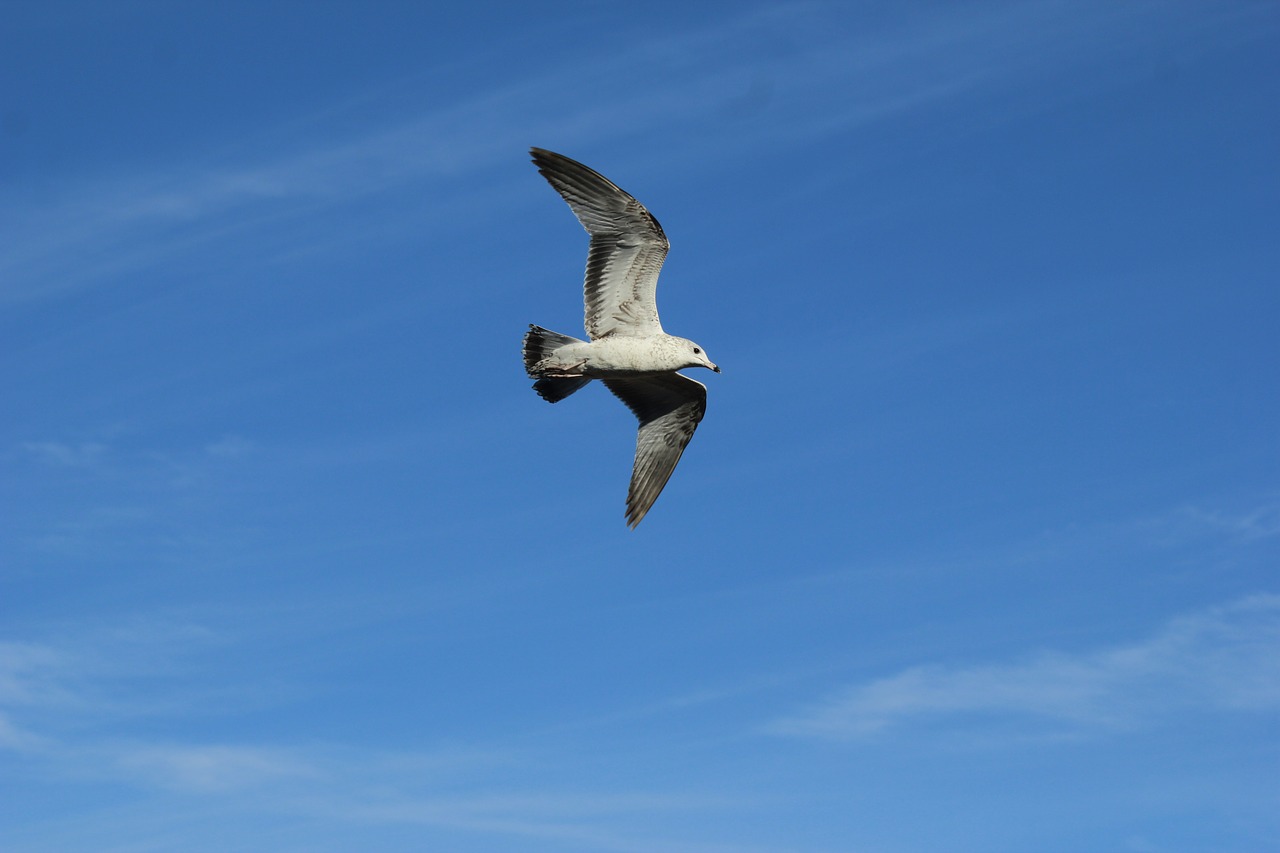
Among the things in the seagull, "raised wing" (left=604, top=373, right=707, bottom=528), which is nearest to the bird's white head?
the seagull

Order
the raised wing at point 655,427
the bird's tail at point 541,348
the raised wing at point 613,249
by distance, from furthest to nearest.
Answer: the raised wing at point 655,427
the bird's tail at point 541,348
the raised wing at point 613,249

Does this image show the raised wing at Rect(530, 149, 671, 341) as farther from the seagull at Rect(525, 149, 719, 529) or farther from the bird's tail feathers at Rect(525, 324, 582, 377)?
the bird's tail feathers at Rect(525, 324, 582, 377)

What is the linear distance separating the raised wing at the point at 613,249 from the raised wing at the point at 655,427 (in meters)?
2.74

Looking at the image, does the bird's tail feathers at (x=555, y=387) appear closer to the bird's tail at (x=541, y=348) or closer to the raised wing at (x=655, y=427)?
the bird's tail at (x=541, y=348)

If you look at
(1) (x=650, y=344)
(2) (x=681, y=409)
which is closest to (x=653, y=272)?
(1) (x=650, y=344)

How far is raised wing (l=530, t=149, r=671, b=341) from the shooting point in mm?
29781

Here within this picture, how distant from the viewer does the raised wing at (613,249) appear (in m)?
29.8

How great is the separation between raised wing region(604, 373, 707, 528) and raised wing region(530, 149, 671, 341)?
274 centimetres

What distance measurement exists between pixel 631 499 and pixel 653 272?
542cm

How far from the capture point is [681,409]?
33.5m

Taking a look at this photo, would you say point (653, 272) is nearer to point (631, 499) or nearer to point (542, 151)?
point (542, 151)

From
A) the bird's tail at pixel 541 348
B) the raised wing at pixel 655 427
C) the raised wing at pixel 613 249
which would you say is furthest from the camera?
the raised wing at pixel 655 427

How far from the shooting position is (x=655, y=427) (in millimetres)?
33625

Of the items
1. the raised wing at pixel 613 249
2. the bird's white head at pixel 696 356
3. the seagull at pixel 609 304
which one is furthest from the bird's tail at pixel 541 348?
the bird's white head at pixel 696 356
